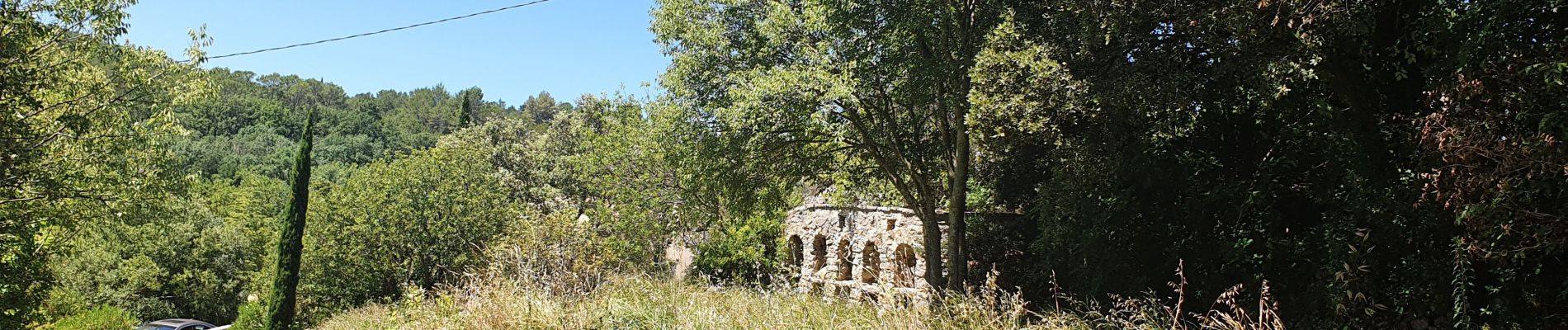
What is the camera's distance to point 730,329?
6703mm

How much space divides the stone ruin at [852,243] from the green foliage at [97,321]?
12.3m

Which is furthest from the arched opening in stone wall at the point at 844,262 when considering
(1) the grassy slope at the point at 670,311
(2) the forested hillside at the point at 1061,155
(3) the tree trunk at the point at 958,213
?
(1) the grassy slope at the point at 670,311

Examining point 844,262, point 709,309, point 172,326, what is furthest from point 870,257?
point 172,326

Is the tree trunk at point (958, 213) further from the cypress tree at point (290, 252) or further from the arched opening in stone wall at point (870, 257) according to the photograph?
the cypress tree at point (290, 252)

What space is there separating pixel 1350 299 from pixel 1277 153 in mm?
1666

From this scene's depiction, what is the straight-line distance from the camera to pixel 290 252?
875 inches

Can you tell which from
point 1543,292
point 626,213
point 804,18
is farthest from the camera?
point 626,213

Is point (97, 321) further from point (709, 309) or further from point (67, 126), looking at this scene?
point (709, 309)

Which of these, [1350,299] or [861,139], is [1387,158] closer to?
[1350,299]

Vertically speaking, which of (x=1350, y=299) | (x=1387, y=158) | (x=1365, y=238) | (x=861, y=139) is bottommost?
(x=1350, y=299)

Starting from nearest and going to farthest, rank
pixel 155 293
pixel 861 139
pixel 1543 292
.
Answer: pixel 1543 292
pixel 861 139
pixel 155 293

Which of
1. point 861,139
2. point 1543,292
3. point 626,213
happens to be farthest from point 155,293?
point 1543,292

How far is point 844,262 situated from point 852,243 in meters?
0.81

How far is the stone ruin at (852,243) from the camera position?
46.0 feet
